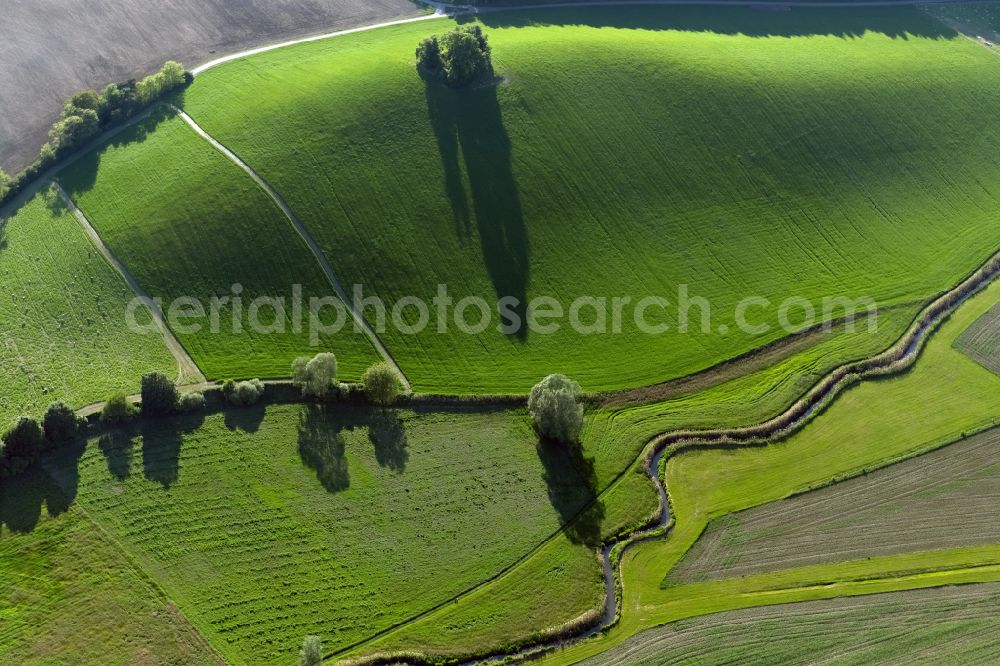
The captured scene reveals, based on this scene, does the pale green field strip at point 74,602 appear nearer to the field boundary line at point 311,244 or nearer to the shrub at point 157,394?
the shrub at point 157,394

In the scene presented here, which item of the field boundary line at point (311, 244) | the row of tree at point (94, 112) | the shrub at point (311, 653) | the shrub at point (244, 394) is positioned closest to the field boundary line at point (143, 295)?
the shrub at point (244, 394)

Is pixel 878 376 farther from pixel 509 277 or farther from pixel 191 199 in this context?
pixel 191 199

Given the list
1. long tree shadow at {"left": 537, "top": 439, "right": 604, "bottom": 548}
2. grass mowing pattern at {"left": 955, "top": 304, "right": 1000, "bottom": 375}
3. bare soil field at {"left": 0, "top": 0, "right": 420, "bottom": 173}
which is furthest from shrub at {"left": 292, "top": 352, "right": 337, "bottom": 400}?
grass mowing pattern at {"left": 955, "top": 304, "right": 1000, "bottom": 375}

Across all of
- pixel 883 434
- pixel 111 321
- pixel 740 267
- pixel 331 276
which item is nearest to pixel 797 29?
pixel 740 267

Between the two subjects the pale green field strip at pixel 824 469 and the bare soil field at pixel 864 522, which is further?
the bare soil field at pixel 864 522

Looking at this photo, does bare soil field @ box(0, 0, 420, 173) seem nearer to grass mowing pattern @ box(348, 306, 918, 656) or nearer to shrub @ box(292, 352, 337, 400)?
shrub @ box(292, 352, 337, 400)
